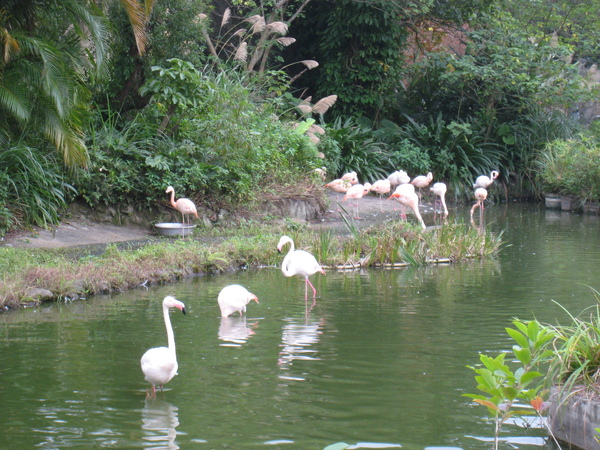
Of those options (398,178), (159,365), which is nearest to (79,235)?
(159,365)

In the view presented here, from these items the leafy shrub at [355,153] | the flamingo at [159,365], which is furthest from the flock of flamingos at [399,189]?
the flamingo at [159,365]

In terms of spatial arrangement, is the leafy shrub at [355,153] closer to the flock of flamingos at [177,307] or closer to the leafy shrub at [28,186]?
the leafy shrub at [28,186]

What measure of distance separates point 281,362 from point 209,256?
180 inches

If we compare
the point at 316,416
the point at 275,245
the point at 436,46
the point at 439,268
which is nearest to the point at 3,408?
the point at 316,416

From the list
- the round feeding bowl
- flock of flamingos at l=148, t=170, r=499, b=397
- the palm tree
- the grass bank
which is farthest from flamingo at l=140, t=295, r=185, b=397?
the round feeding bowl

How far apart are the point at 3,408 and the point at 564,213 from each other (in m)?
17.1

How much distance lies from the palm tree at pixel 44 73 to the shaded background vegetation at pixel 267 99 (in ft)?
0.10

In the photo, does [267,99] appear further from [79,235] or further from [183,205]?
[79,235]

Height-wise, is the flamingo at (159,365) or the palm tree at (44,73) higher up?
the palm tree at (44,73)

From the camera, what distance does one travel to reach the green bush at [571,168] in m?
19.5

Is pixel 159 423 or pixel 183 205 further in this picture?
pixel 183 205

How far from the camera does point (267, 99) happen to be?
58.2 feet

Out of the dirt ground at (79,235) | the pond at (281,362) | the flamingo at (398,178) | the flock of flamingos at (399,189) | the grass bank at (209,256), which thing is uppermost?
the flamingo at (398,178)

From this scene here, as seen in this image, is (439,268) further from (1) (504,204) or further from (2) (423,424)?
(1) (504,204)
